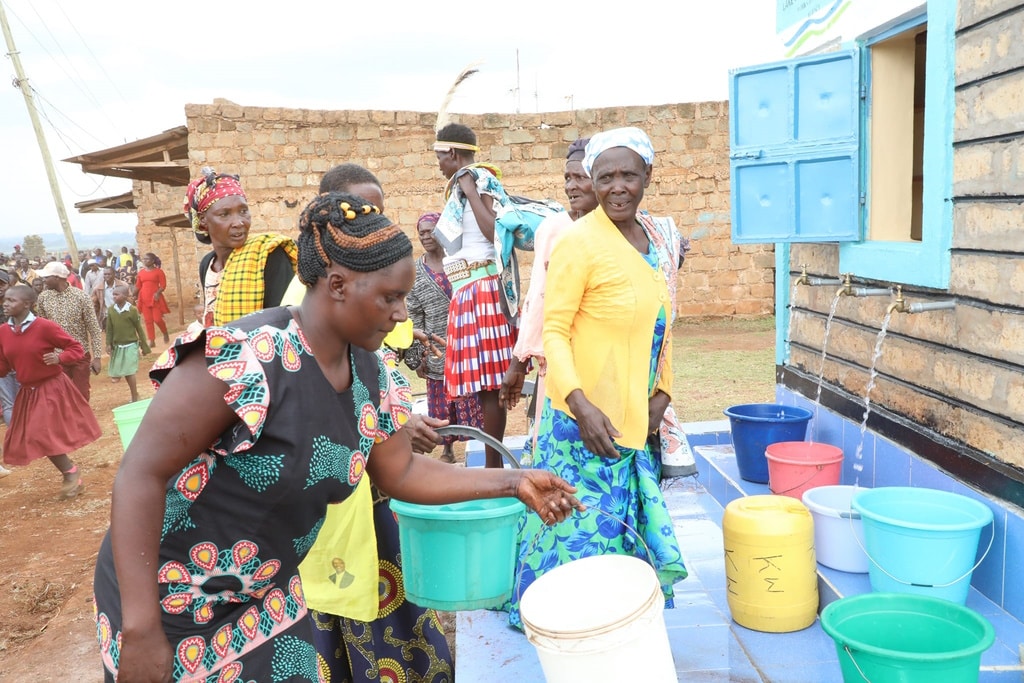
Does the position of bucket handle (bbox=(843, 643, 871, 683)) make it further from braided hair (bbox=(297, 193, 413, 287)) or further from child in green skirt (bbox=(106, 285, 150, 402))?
child in green skirt (bbox=(106, 285, 150, 402))

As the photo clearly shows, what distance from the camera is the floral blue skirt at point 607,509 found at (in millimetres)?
2715

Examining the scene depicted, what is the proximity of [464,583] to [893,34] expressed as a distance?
306cm

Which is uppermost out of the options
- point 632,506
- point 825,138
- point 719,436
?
point 825,138

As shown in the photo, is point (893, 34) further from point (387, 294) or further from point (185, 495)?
point (185, 495)

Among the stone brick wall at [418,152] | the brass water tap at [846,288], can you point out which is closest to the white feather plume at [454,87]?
the brass water tap at [846,288]

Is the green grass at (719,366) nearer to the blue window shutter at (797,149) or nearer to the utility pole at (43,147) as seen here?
the blue window shutter at (797,149)

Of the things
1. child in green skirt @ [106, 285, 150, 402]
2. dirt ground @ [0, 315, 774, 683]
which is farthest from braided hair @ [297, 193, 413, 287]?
child in green skirt @ [106, 285, 150, 402]

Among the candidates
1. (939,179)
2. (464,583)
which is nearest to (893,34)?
(939,179)

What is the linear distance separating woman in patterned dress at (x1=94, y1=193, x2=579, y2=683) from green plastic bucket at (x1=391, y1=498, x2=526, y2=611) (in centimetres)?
62

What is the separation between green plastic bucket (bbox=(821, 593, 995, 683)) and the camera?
2.17m

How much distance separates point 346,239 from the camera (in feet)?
5.47

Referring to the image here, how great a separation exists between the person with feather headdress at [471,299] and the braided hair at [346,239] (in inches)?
105

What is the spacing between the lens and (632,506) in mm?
2791

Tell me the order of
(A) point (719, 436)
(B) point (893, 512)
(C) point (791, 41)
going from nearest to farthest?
(B) point (893, 512) < (C) point (791, 41) < (A) point (719, 436)
